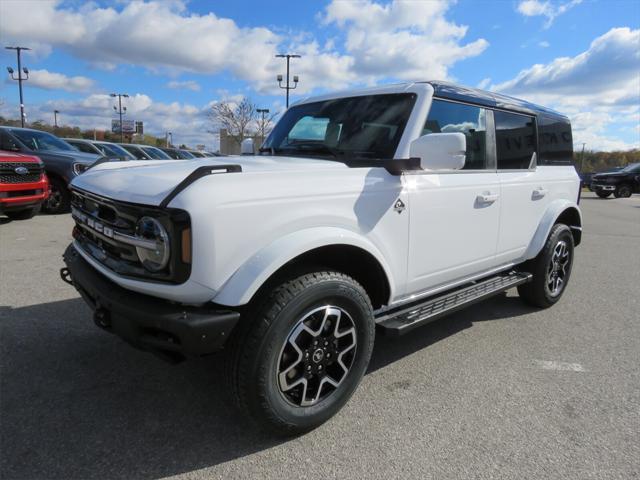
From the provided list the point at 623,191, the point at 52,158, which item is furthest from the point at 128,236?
the point at 623,191

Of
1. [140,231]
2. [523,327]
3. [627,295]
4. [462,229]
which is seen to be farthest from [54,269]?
[627,295]

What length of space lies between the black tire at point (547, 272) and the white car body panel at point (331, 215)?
1.87ft

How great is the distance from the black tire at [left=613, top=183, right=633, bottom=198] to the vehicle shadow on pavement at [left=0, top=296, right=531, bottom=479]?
82.8 ft

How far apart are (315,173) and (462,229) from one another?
1.35 metres

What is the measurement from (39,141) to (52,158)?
96 cm

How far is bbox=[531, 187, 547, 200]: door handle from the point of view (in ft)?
13.2

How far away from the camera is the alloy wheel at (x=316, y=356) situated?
2.31 meters

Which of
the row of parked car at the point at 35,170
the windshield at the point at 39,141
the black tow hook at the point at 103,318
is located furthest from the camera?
the windshield at the point at 39,141

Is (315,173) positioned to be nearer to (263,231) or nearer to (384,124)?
(263,231)

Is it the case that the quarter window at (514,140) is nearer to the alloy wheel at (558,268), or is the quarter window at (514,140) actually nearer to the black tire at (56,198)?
the alloy wheel at (558,268)

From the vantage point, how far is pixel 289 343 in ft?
7.47

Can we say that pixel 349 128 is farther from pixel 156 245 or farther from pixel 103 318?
pixel 103 318

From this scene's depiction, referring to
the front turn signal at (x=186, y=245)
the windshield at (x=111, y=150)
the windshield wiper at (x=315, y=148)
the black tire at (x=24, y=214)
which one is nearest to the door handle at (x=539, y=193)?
the windshield wiper at (x=315, y=148)

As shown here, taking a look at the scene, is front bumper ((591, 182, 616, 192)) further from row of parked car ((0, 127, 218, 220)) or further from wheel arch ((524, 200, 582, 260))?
row of parked car ((0, 127, 218, 220))
